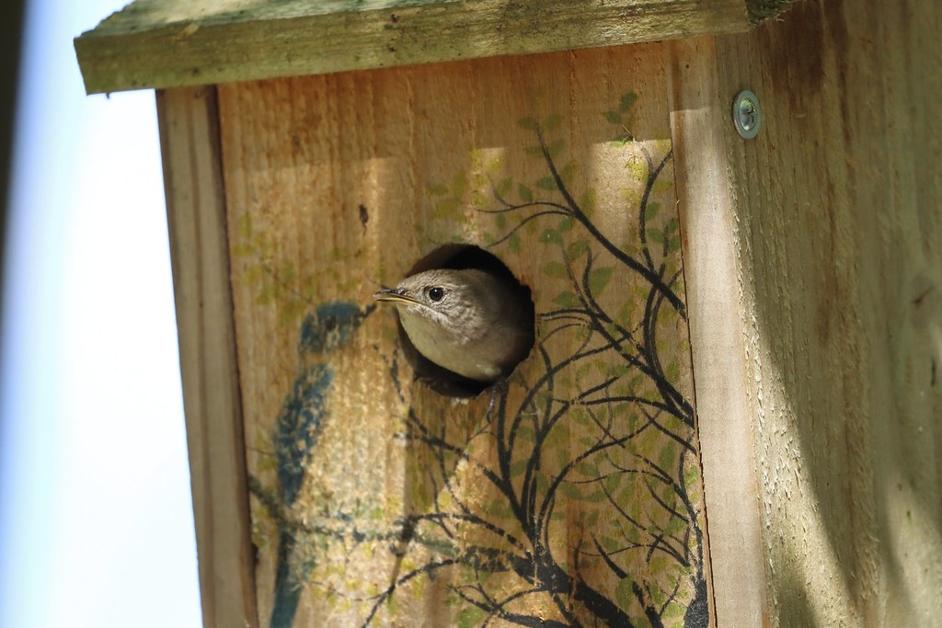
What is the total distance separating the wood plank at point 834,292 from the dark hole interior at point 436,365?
55cm

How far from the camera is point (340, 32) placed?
2535 millimetres

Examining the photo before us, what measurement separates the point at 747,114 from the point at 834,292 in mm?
482

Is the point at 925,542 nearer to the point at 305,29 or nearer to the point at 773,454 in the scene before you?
the point at 773,454

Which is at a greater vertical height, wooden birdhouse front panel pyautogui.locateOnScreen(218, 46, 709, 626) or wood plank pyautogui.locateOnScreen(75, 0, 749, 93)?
wood plank pyautogui.locateOnScreen(75, 0, 749, 93)

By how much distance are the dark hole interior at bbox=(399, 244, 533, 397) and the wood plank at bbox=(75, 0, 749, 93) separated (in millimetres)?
442

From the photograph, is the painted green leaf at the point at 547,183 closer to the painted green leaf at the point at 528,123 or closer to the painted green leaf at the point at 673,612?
the painted green leaf at the point at 528,123

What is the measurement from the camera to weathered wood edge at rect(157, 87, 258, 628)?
9.30 feet

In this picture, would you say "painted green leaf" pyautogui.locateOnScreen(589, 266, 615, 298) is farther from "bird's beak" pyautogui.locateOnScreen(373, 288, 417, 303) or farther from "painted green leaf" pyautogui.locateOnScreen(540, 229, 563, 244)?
"bird's beak" pyautogui.locateOnScreen(373, 288, 417, 303)

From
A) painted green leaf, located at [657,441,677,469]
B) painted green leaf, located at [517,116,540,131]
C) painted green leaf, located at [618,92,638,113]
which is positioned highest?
painted green leaf, located at [618,92,638,113]

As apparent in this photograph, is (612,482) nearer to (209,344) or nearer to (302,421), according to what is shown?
(302,421)

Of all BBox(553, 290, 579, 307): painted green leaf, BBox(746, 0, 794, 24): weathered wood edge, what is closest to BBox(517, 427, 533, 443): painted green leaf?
BBox(553, 290, 579, 307): painted green leaf

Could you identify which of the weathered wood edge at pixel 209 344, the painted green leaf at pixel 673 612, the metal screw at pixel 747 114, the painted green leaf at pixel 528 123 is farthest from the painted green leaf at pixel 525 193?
the painted green leaf at pixel 673 612

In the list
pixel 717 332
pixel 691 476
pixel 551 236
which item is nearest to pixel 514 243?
pixel 551 236

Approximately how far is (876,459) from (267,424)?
1284 mm
